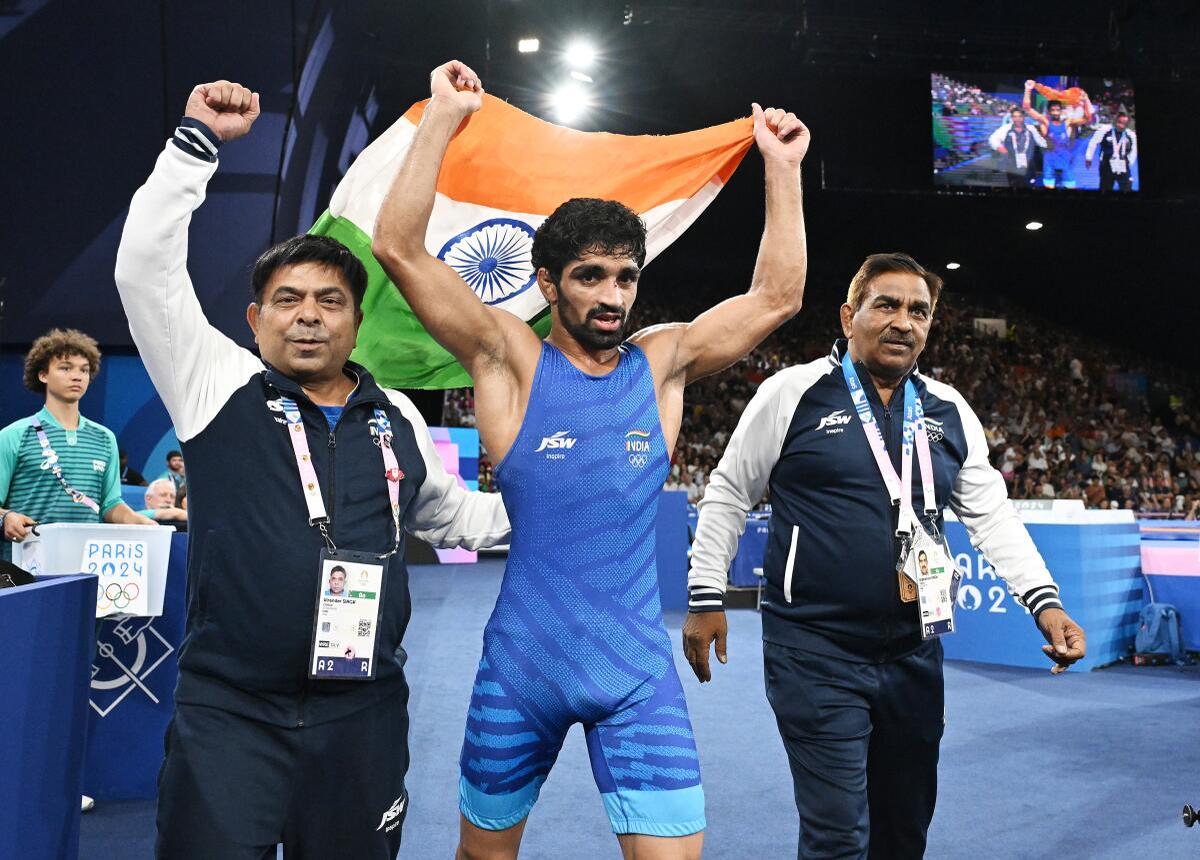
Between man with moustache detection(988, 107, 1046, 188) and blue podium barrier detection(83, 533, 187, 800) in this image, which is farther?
man with moustache detection(988, 107, 1046, 188)

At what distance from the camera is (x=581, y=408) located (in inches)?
85.5

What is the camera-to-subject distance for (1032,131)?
15672mm

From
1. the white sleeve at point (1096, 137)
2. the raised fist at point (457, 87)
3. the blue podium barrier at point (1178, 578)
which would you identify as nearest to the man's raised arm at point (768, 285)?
the raised fist at point (457, 87)

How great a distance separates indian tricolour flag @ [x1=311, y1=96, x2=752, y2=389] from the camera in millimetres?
3205

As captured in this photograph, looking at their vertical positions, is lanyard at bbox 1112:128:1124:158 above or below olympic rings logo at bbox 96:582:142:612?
above

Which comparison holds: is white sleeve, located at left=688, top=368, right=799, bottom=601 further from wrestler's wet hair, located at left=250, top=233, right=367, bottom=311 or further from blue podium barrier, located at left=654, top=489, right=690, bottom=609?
blue podium barrier, located at left=654, top=489, right=690, bottom=609

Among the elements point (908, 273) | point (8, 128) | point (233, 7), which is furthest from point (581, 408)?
point (8, 128)

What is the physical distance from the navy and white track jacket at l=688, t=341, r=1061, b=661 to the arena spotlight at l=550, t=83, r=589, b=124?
1223 cm

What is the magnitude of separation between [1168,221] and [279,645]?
817 inches

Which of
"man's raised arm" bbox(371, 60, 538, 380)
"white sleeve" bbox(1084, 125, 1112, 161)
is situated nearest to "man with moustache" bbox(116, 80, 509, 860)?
"man's raised arm" bbox(371, 60, 538, 380)

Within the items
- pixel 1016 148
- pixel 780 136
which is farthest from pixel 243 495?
pixel 1016 148

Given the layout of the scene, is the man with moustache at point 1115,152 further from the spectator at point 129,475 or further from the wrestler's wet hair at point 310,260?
the wrestler's wet hair at point 310,260

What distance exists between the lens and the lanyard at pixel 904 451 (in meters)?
2.72

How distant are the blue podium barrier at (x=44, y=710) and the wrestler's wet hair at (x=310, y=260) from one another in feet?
2.51
